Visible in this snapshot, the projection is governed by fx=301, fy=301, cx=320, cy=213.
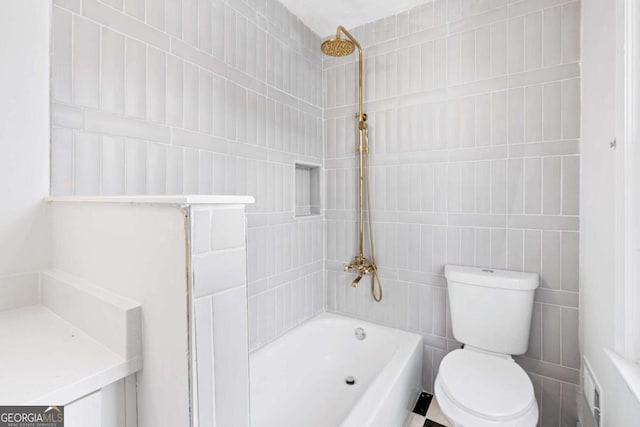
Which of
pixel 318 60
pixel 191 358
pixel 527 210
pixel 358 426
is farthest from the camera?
pixel 318 60

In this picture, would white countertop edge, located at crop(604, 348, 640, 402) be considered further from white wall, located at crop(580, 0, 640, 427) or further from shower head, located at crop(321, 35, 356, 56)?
shower head, located at crop(321, 35, 356, 56)

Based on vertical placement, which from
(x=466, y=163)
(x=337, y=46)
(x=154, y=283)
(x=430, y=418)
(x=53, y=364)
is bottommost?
(x=430, y=418)

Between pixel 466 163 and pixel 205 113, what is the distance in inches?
55.8

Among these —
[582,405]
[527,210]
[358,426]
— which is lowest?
[582,405]

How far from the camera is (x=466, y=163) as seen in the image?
5.64 ft

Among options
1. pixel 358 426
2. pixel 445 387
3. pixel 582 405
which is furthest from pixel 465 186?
pixel 358 426

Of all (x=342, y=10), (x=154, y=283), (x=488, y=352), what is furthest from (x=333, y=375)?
(x=342, y=10)

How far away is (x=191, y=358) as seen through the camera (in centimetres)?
49

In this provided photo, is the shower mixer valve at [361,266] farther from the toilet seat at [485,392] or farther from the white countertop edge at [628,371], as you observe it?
the white countertop edge at [628,371]

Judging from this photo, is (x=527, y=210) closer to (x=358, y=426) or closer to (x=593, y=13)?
(x=593, y=13)

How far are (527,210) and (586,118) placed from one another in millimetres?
483

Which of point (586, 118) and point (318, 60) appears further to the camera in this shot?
point (318, 60)

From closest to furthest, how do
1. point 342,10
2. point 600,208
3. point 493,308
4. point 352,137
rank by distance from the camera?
point 600,208 < point 493,308 < point 342,10 < point 352,137

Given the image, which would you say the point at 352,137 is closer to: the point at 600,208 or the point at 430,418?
→ the point at 600,208
